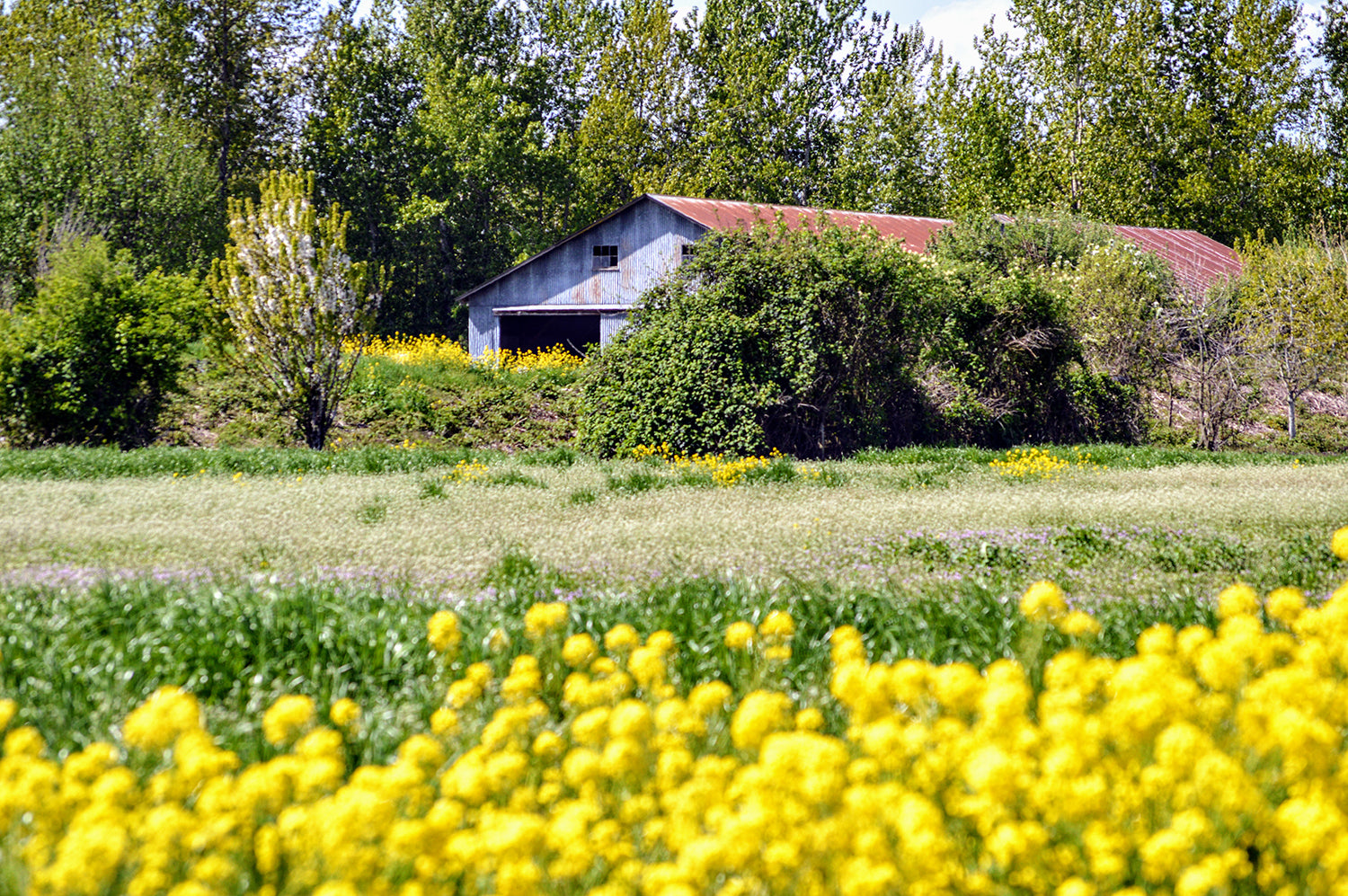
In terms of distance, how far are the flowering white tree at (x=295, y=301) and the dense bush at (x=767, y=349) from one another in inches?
142

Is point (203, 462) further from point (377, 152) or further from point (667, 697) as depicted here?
point (377, 152)

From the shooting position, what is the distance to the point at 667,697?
3.25m

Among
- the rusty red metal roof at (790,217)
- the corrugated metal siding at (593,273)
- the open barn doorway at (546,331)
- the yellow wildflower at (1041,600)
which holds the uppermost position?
the rusty red metal roof at (790,217)

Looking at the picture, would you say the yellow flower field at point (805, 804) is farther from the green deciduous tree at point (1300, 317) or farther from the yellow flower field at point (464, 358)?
the green deciduous tree at point (1300, 317)

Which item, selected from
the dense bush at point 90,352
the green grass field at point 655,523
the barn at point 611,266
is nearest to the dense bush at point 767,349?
the green grass field at point 655,523

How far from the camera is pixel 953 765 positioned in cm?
227

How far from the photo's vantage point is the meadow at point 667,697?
A: 6.62 feet

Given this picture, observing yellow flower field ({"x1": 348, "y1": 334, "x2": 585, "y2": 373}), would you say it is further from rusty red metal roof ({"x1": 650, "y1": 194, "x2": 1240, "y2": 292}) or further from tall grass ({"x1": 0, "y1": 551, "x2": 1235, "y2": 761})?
tall grass ({"x1": 0, "y1": 551, "x2": 1235, "y2": 761})

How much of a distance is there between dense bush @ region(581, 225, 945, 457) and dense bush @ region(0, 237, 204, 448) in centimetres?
614

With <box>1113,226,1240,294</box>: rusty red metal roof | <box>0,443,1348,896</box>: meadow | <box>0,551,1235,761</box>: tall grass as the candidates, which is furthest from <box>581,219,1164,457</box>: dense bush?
<box>1113,226,1240,294</box>: rusty red metal roof

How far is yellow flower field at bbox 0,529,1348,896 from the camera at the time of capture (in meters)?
1.93

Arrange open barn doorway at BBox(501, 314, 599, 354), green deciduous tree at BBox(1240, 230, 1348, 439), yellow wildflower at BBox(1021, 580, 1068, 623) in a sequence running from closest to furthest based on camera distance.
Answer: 1. yellow wildflower at BBox(1021, 580, 1068, 623)
2. green deciduous tree at BBox(1240, 230, 1348, 439)
3. open barn doorway at BBox(501, 314, 599, 354)

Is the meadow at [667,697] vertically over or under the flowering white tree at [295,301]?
under

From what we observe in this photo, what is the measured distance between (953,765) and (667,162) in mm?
41110
